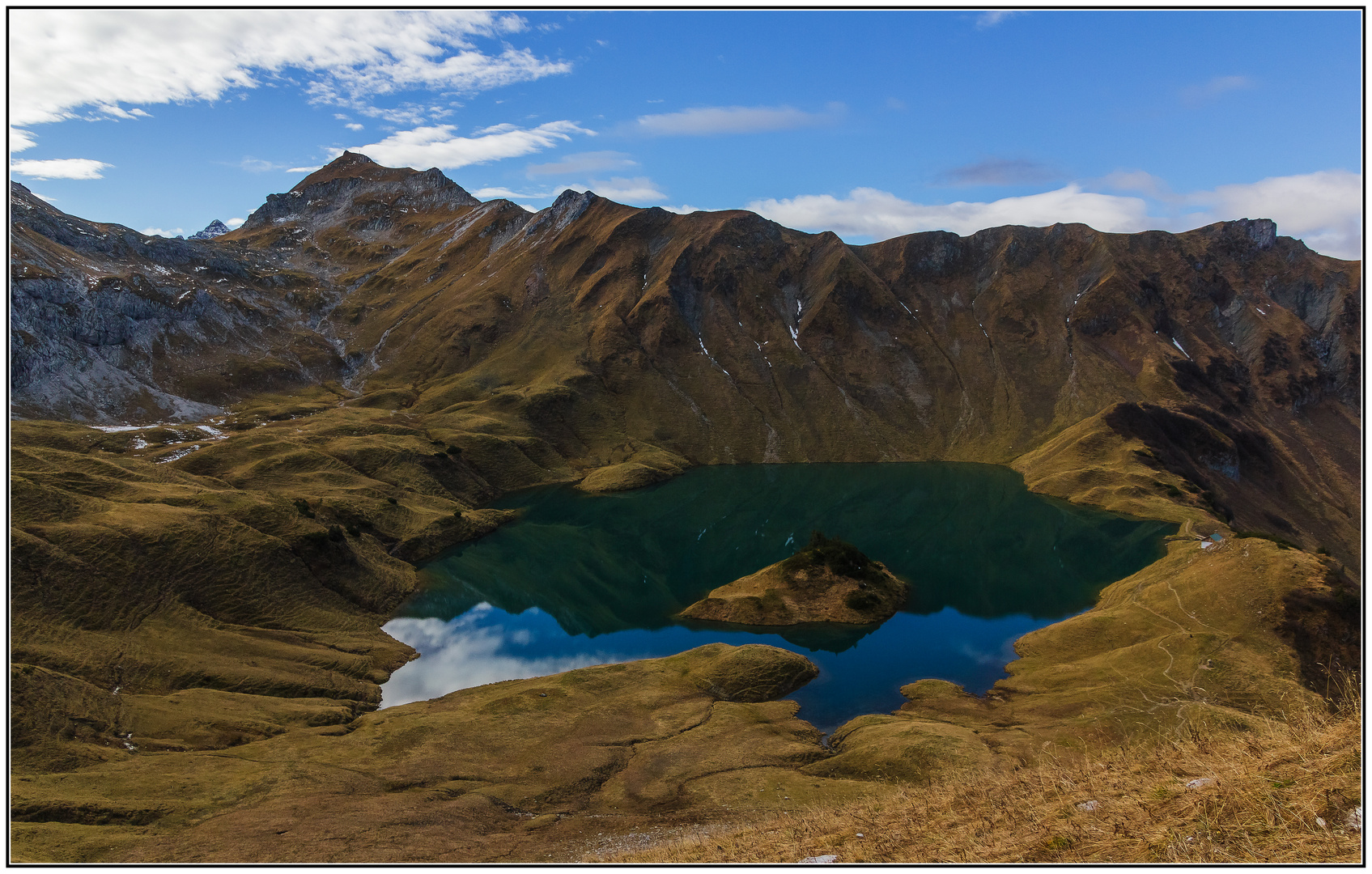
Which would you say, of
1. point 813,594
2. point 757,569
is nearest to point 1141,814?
point 813,594

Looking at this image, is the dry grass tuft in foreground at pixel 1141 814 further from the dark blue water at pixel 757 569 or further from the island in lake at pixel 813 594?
the island in lake at pixel 813 594

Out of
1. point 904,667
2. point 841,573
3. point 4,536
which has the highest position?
point 4,536

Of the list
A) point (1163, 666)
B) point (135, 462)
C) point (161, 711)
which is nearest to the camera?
point (161, 711)

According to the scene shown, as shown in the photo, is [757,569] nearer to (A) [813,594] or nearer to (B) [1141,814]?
(A) [813,594]

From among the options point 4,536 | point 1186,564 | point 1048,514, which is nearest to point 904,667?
point 1186,564

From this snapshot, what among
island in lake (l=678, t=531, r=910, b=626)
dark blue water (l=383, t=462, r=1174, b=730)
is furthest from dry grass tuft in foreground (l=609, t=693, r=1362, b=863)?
island in lake (l=678, t=531, r=910, b=626)

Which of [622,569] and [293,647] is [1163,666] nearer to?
[622,569]
